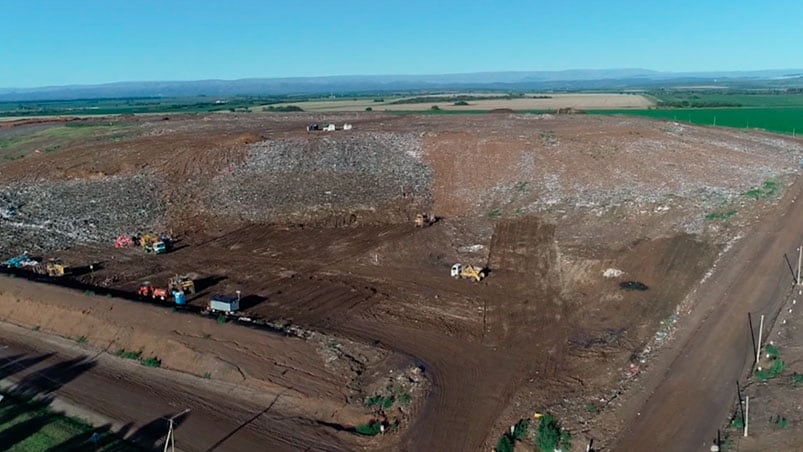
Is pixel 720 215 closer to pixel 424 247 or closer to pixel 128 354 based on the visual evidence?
pixel 424 247

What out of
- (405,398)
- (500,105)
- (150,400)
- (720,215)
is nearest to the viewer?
(405,398)

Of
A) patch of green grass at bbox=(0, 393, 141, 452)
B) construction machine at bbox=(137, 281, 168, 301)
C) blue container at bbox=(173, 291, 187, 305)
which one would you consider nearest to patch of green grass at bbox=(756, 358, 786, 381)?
patch of green grass at bbox=(0, 393, 141, 452)

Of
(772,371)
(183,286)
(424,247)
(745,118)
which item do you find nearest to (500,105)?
(745,118)

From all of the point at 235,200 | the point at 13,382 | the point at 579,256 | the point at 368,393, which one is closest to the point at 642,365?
the point at 368,393

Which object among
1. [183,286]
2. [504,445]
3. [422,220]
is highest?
[422,220]

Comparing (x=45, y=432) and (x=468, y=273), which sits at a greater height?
(x=468, y=273)

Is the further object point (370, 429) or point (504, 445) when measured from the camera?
point (370, 429)

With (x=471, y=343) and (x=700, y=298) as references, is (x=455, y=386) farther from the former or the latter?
(x=700, y=298)
